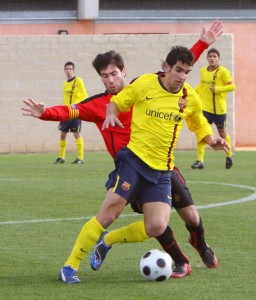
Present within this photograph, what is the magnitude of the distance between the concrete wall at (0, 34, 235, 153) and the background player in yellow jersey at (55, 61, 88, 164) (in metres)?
4.20

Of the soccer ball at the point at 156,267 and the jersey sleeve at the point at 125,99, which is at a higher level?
the jersey sleeve at the point at 125,99

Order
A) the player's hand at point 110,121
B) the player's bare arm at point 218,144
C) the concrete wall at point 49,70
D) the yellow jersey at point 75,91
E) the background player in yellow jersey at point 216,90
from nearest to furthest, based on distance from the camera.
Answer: the player's hand at point 110,121 < the player's bare arm at point 218,144 < the background player in yellow jersey at point 216,90 < the yellow jersey at point 75,91 < the concrete wall at point 49,70

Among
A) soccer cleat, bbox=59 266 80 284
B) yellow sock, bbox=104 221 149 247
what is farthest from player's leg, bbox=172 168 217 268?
soccer cleat, bbox=59 266 80 284

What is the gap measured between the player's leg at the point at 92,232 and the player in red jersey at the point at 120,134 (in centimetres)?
49

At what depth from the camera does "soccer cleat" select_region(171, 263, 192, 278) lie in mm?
7895

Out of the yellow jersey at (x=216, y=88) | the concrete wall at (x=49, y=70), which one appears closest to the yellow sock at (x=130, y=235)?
the yellow jersey at (x=216, y=88)

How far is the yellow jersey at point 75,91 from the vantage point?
73.2 feet

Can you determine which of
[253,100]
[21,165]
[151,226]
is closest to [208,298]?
[151,226]

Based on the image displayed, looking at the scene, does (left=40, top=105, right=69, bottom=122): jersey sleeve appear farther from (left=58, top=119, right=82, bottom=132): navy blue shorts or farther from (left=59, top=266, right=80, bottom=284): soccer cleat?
(left=58, top=119, right=82, bottom=132): navy blue shorts

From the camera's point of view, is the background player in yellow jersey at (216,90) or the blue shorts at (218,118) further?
the blue shorts at (218,118)

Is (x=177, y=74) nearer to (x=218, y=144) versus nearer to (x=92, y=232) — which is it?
(x=218, y=144)

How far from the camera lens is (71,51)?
88.0 feet

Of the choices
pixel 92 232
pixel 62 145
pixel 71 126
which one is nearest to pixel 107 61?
pixel 92 232

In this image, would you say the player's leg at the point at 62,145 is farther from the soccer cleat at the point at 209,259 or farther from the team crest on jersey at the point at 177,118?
the team crest on jersey at the point at 177,118
